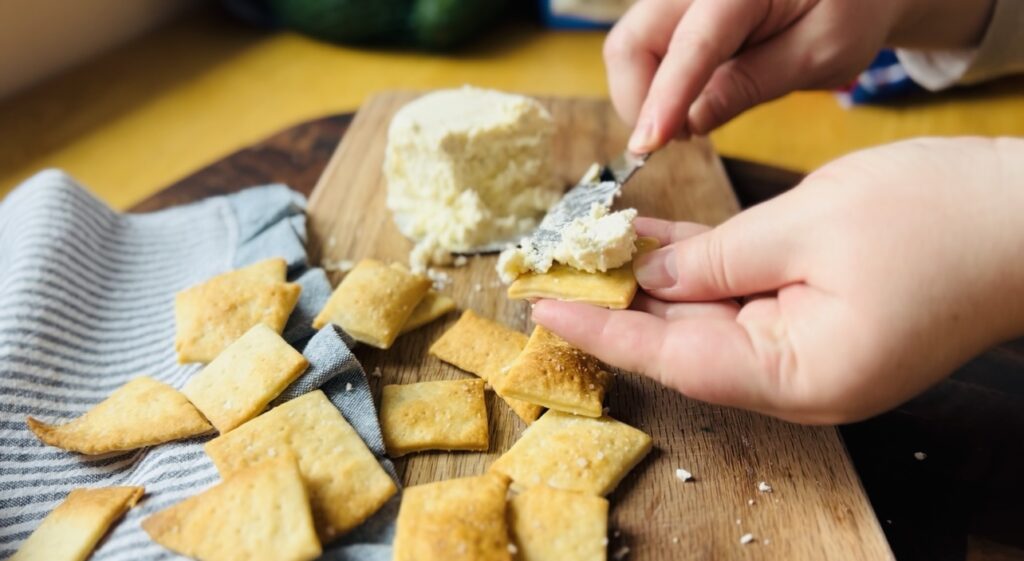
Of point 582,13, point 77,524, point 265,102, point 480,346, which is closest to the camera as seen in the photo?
point 77,524

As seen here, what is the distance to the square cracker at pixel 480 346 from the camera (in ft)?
4.75

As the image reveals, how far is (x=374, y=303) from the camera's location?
59.5 inches

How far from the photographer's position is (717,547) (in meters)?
1.15

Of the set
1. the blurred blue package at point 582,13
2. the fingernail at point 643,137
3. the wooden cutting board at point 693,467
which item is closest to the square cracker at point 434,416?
the wooden cutting board at point 693,467

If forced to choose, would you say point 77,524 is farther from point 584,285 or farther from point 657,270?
point 657,270

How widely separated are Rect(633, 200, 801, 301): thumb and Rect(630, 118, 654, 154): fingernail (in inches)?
15.7

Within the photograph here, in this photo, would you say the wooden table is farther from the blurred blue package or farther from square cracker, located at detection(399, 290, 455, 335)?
the blurred blue package

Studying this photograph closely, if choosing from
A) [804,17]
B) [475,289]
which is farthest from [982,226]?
[475,289]

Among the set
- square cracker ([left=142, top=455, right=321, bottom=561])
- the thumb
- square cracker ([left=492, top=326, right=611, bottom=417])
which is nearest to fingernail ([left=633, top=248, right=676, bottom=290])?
the thumb

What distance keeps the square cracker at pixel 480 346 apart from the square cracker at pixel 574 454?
15cm

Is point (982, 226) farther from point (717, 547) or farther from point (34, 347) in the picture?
point (34, 347)

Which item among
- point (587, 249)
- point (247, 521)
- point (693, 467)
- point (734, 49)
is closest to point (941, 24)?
point (734, 49)

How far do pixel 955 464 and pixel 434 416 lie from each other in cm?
91

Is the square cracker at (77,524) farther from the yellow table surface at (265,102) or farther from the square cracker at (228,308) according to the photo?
the yellow table surface at (265,102)
